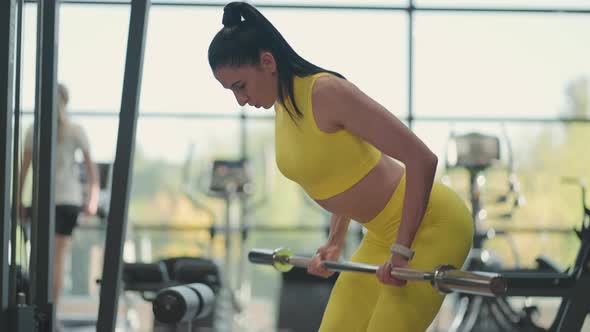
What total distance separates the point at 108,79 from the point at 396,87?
2125 millimetres

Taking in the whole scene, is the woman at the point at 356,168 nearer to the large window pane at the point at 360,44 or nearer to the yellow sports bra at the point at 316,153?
the yellow sports bra at the point at 316,153

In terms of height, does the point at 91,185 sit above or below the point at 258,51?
below

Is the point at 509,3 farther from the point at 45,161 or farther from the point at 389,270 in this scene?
the point at 389,270

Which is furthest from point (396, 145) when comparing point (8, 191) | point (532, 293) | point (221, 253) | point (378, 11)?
point (221, 253)

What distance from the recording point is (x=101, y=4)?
7.46 m

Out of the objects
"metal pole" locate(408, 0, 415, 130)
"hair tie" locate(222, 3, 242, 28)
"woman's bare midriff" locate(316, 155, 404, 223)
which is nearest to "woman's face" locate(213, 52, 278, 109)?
"hair tie" locate(222, 3, 242, 28)

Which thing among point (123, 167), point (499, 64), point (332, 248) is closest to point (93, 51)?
point (499, 64)

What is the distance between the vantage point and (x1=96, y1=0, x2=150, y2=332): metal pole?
2.52 metres

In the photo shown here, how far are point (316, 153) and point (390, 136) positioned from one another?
0.55ft

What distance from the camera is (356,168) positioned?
2299mm

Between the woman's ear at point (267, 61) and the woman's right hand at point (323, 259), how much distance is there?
1.51 feet

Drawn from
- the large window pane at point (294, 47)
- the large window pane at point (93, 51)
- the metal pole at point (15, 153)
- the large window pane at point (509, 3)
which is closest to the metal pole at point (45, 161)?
the metal pole at point (15, 153)

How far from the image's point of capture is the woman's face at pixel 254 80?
228 cm

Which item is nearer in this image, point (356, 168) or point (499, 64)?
point (356, 168)
